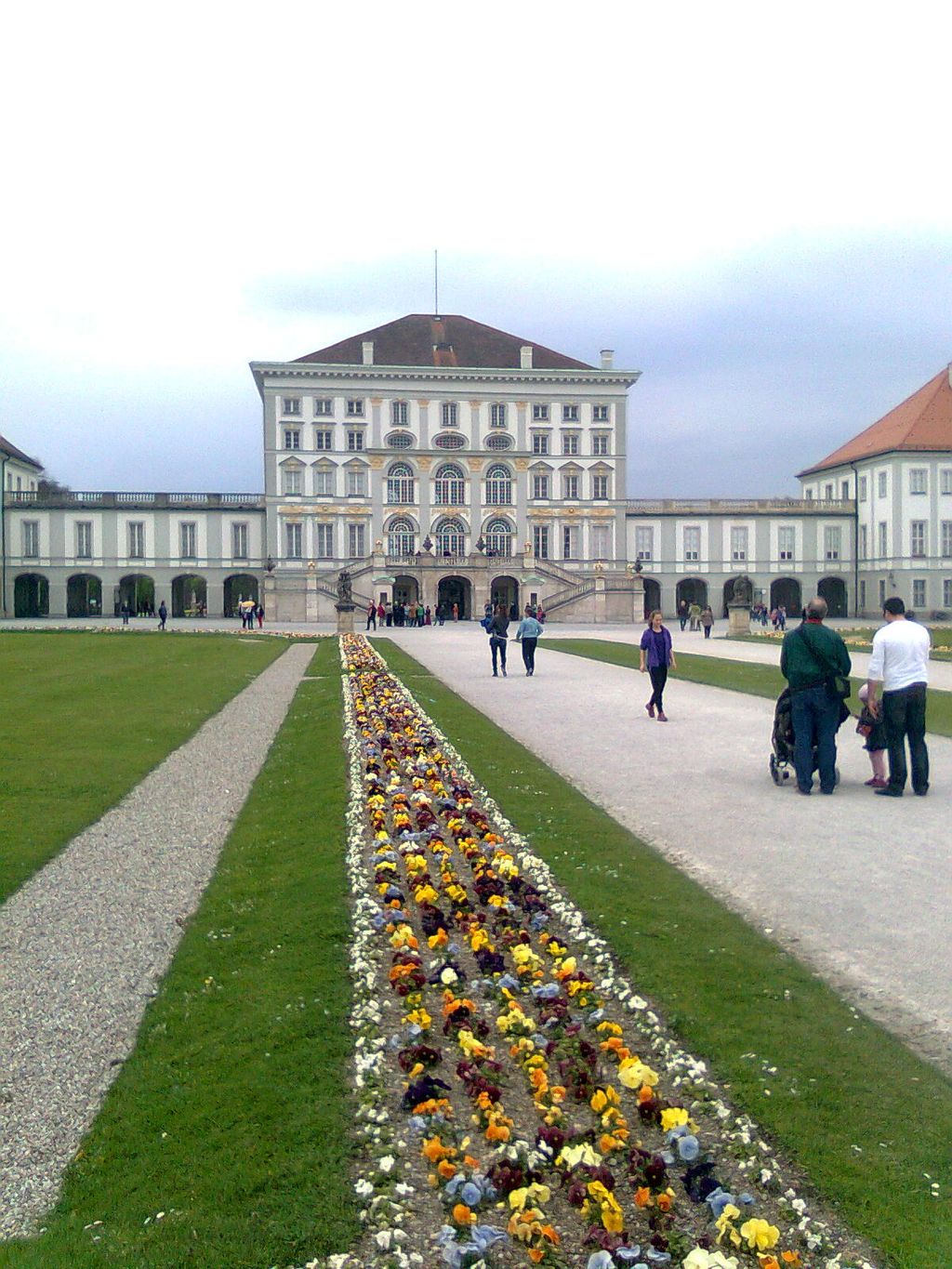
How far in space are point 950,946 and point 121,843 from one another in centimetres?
613

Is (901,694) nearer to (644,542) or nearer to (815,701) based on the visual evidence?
(815,701)

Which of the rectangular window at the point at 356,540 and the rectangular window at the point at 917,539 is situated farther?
the rectangular window at the point at 356,540

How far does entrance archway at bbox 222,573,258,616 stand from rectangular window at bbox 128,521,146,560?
595cm

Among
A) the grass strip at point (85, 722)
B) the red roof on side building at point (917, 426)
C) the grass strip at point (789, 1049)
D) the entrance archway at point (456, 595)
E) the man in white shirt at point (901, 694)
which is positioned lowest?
the grass strip at point (789, 1049)

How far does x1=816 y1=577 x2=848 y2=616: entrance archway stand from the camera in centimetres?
8125

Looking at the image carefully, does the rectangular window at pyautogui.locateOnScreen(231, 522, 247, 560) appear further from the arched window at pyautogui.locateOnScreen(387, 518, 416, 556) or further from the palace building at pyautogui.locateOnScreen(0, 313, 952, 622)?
the arched window at pyautogui.locateOnScreen(387, 518, 416, 556)

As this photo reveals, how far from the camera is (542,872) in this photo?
7.59 m

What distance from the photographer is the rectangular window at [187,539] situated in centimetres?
7950

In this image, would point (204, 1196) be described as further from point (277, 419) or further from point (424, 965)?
point (277, 419)

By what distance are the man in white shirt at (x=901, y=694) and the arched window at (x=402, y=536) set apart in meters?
69.0

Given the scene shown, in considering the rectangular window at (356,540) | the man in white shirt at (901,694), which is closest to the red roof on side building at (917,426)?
the rectangular window at (356,540)

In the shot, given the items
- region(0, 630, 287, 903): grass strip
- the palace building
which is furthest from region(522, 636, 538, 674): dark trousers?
the palace building

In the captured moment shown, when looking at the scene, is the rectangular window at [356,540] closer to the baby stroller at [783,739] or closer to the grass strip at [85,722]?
the grass strip at [85,722]

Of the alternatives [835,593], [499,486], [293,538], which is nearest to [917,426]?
[835,593]
